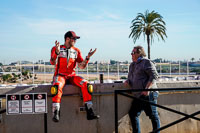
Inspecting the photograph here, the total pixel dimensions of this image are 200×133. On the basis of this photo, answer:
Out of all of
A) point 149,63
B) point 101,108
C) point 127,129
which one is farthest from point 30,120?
point 149,63

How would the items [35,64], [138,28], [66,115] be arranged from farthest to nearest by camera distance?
[138,28], [35,64], [66,115]

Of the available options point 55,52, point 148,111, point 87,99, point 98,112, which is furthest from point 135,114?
point 55,52

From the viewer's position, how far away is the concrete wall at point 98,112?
4883 mm

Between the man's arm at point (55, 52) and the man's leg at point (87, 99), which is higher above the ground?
the man's arm at point (55, 52)

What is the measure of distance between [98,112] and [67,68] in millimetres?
1033

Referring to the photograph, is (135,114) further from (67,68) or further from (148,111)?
(67,68)

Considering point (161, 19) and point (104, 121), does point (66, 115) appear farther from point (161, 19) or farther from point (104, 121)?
point (161, 19)

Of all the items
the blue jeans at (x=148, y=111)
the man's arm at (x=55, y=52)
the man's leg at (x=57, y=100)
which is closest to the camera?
the man's leg at (x=57, y=100)

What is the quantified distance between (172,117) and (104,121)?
141cm

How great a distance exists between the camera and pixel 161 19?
2823 cm

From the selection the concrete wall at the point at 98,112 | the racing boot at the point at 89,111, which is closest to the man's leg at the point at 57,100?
the concrete wall at the point at 98,112

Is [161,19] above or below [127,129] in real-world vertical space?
above

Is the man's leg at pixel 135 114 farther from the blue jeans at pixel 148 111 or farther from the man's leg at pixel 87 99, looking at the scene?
the man's leg at pixel 87 99

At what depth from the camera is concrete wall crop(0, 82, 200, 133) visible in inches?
192
